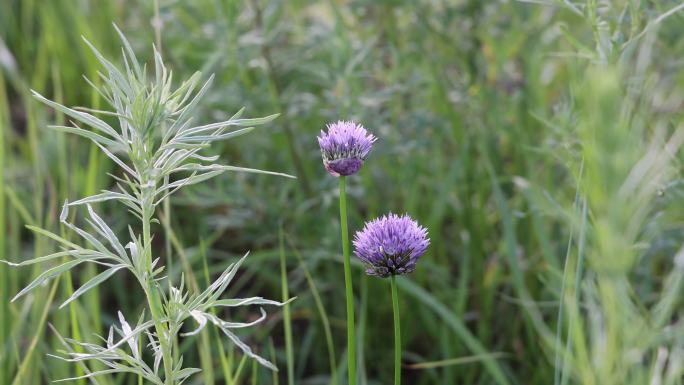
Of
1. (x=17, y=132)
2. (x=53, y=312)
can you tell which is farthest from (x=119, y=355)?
(x=17, y=132)

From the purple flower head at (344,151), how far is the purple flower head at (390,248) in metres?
0.08

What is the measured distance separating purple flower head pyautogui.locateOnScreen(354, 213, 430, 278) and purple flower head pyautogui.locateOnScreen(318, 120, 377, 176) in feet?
0.27

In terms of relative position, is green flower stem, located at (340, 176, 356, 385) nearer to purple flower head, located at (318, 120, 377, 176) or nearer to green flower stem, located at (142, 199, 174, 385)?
purple flower head, located at (318, 120, 377, 176)

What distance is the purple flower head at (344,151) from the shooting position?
1114 mm

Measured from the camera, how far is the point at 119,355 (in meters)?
1.05

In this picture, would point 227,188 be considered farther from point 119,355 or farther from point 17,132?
point 119,355

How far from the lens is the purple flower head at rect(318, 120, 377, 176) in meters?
1.11

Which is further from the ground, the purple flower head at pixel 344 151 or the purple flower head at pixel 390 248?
the purple flower head at pixel 344 151

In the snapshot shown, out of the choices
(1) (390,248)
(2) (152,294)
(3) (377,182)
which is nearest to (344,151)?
(1) (390,248)

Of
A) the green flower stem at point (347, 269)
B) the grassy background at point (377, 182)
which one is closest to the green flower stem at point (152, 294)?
the green flower stem at point (347, 269)

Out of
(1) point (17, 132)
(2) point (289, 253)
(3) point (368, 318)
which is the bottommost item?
(3) point (368, 318)

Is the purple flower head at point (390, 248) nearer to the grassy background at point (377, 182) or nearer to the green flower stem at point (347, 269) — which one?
the green flower stem at point (347, 269)

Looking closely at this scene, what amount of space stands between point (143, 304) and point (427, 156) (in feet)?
2.85

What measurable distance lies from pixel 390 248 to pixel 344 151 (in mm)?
130
